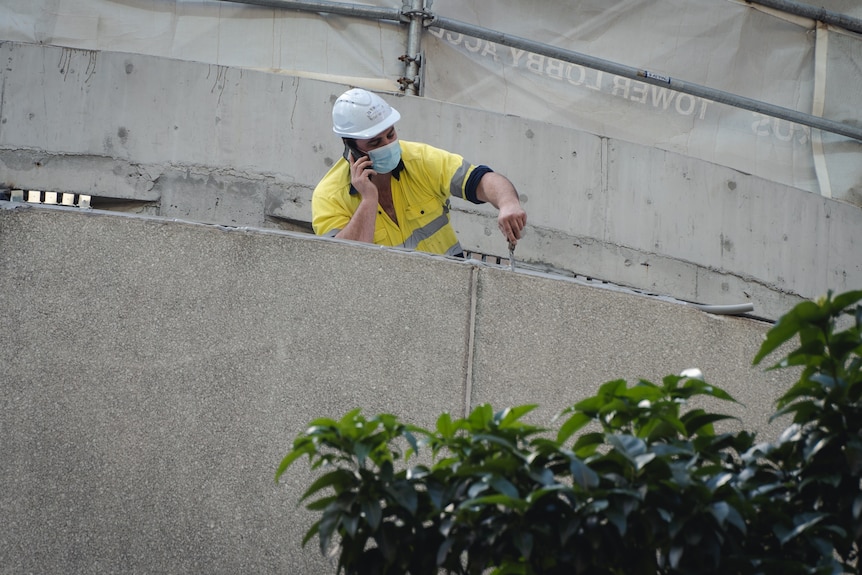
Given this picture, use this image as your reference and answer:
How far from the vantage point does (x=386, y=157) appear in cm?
536

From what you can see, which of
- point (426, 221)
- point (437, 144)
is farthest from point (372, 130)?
point (437, 144)

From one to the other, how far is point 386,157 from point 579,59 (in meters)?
2.39

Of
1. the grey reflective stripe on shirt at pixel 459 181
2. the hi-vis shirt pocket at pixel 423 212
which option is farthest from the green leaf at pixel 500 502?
the hi-vis shirt pocket at pixel 423 212

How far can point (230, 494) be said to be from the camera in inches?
153

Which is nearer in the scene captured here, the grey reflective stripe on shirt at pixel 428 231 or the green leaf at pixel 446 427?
the green leaf at pixel 446 427

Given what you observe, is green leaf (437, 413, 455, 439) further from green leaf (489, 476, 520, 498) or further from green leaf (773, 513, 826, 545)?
green leaf (773, 513, 826, 545)

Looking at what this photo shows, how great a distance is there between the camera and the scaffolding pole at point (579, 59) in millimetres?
7035

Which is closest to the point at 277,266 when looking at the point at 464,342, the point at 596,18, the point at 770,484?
the point at 464,342

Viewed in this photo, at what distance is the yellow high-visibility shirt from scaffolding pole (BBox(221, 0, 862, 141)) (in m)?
1.82

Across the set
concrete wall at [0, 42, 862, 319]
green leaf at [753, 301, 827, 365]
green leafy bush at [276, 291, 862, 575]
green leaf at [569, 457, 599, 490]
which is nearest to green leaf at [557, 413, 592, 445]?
green leafy bush at [276, 291, 862, 575]

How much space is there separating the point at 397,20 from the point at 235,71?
1.02 m

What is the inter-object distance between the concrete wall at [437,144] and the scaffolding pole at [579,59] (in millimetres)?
490

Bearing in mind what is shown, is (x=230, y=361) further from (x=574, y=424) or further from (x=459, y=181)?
(x=574, y=424)

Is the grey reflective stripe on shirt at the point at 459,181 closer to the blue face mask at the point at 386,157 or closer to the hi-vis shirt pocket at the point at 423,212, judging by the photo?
the hi-vis shirt pocket at the point at 423,212
